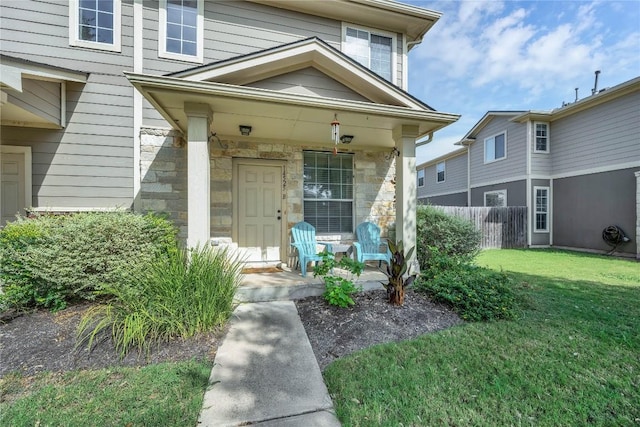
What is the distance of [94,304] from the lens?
11.8 ft

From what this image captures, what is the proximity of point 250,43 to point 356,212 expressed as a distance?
4279 mm

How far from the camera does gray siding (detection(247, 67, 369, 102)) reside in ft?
14.2

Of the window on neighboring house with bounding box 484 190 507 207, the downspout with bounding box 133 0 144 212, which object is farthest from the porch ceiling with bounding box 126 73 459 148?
the window on neighboring house with bounding box 484 190 507 207

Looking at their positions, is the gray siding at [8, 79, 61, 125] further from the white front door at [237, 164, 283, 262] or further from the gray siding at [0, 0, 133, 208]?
the white front door at [237, 164, 283, 262]

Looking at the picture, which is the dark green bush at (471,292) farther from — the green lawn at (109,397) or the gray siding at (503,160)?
the gray siding at (503,160)

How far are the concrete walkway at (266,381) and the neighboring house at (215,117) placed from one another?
5.31ft

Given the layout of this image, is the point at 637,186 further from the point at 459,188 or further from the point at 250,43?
the point at 250,43

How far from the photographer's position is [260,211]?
5.61 meters

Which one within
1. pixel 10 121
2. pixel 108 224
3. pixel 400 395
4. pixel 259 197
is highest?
pixel 10 121

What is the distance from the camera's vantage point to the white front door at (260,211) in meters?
5.51

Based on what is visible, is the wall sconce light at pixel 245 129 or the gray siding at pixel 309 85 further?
the wall sconce light at pixel 245 129

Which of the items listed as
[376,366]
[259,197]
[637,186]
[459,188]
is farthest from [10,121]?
[459,188]

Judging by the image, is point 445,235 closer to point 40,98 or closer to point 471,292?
point 471,292

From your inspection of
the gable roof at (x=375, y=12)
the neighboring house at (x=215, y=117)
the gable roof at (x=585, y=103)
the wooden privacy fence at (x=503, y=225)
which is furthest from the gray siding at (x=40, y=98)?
the gable roof at (x=585, y=103)
